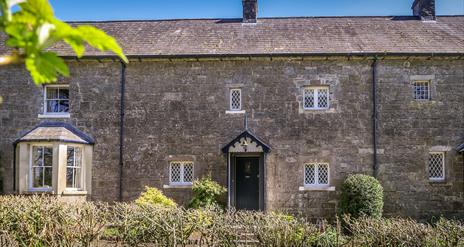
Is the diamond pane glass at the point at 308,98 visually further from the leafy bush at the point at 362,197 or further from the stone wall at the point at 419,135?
the leafy bush at the point at 362,197

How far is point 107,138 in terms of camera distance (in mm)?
16141

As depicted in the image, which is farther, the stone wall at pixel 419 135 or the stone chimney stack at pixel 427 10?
the stone chimney stack at pixel 427 10

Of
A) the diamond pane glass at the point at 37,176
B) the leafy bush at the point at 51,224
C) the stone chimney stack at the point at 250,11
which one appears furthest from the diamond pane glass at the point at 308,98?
the diamond pane glass at the point at 37,176

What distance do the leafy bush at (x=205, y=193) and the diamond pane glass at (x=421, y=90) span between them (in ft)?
24.4

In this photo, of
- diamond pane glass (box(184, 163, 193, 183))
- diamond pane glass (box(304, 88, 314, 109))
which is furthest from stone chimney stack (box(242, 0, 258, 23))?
diamond pane glass (box(184, 163, 193, 183))

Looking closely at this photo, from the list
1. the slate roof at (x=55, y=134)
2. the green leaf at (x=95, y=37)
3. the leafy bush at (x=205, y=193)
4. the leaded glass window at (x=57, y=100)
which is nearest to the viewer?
the green leaf at (x=95, y=37)

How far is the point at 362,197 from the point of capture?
14242 millimetres

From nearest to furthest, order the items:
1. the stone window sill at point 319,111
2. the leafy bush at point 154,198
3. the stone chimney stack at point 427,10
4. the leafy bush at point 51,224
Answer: the leafy bush at point 51,224 < the leafy bush at point 154,198 < the stone window sill at point 319,111 < the stone chimney stack at point 427,10

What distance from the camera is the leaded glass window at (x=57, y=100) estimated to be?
651 inches

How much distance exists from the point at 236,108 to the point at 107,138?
460 centimetres

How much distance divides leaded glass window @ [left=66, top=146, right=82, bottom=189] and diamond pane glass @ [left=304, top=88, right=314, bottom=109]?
790 cm

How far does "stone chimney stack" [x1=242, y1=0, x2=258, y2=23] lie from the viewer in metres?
18.8

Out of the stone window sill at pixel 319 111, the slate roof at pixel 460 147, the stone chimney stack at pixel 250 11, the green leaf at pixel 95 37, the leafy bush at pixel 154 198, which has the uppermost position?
the stone chimney stack at pixel 250 11

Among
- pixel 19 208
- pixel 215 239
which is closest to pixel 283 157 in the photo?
pixel 215 239
